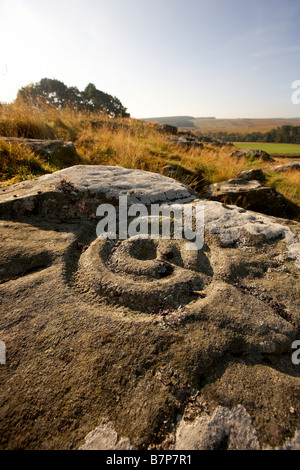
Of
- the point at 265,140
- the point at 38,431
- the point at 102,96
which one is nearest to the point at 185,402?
the point at 38,431

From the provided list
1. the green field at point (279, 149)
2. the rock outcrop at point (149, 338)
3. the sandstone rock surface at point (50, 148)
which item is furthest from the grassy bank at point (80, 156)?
the green field at point (279, 149)

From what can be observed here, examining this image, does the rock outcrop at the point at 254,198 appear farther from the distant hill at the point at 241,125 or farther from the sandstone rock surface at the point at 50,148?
the distant hill at the point at 241,125

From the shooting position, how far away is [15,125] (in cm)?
552

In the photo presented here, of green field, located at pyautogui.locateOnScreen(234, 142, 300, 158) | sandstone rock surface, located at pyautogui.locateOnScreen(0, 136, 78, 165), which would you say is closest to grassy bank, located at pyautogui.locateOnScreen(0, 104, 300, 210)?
sandstone rock surface, located at pyautogui.locateOnScreen(0, 136, 78, 165)

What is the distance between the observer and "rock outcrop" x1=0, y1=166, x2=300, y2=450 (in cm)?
98

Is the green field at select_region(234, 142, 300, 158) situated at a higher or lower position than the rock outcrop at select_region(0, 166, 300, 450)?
higher

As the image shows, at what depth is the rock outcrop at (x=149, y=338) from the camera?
0.98m

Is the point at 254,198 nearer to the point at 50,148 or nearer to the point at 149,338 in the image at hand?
the point at 149,338

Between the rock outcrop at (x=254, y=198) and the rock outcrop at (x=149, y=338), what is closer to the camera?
the rock outcrop at (x=149, y=338)

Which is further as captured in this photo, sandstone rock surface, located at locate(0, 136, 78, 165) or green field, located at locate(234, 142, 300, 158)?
green field, located at locate(234, 142, 300, 158)

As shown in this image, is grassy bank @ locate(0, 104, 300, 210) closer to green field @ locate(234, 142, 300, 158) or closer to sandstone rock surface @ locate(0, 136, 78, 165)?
sandstone rock surface @ locate(0, 136, 78, 165)

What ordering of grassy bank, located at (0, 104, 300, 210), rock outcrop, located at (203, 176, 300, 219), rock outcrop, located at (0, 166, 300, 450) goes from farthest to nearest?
rock outcrop, located at (203, 176, 300, 219), grassy bank, located at (0, 104, 300, 210), rock outcrop, located at (0, 166, 300, 450)

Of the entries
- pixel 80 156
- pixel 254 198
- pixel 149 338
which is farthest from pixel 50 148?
pixel 149 338

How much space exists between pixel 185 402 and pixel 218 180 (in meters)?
6.13
